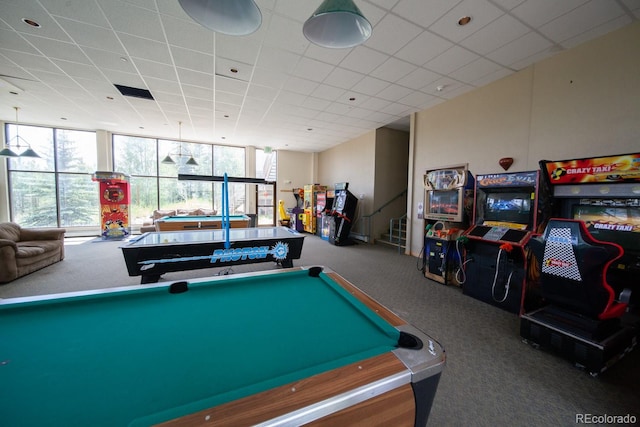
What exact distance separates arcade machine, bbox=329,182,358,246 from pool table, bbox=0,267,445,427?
17.3 ft

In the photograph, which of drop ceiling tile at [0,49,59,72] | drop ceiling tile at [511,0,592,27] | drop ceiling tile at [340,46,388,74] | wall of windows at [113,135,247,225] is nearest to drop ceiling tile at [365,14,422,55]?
drop ceiling tile at [340,46,388,74]

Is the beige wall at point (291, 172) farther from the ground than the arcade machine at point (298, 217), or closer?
farther from the ground

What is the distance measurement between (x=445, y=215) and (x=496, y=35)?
7.68 feet

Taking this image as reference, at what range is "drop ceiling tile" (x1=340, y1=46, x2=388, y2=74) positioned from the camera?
3.13 m

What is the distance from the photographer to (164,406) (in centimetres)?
65

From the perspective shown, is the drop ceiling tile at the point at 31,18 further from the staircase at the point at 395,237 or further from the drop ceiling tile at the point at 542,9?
the staircase at the point at 395,237

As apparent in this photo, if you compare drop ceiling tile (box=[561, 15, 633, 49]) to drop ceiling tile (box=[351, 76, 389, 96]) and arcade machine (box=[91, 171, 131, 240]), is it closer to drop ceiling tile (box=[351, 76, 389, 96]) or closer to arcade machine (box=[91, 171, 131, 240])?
drop ceiling tile (box=[351, 76, 389, 96])

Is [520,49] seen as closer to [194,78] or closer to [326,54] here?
[326,54]

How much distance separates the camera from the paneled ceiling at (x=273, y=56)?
8.11ft

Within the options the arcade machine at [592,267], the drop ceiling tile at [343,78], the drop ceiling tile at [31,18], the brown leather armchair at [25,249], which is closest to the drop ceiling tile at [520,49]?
the arcade machine at [592,267]

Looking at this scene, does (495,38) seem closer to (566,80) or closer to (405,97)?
(566,80)

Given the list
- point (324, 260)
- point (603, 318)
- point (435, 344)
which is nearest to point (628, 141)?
point (603, 318)

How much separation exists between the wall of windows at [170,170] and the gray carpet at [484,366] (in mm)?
4430

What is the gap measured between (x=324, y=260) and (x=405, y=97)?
3.64 metres
